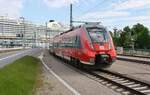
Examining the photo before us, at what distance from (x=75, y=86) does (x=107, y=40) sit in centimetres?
844

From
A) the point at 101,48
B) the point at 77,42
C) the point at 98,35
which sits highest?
the point at 98,35

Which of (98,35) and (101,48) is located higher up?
(98,35)

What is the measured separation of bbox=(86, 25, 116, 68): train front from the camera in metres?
24.2

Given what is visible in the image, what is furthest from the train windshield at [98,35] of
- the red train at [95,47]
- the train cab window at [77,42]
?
the train cab window at [77,42]

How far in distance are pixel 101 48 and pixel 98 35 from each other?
1.10 meters

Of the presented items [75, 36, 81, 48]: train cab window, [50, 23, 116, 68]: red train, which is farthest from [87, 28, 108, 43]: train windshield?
[75, 36, 81, 48]: train cab window

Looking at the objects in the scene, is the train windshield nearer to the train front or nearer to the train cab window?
the train front

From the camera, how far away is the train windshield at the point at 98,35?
24.6 m

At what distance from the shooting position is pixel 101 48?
79.8 feet

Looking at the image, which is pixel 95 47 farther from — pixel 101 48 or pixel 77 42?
pixel 77 42

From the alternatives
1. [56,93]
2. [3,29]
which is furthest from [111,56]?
[3,29]

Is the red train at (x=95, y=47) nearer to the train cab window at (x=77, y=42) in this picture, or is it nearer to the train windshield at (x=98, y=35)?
the train windshield at (x=98, y=35)

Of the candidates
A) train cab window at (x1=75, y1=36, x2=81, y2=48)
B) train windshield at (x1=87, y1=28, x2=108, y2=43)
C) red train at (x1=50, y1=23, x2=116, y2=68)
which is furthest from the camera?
train cab window at (x1=75, y1=36, x2=81, y2=48)

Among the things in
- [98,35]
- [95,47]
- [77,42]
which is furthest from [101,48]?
[77,42]
